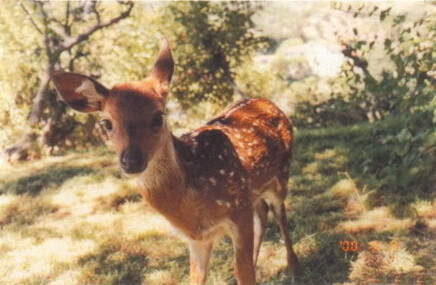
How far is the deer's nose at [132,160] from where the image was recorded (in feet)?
10.3

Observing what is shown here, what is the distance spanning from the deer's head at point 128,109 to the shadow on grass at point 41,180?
192 inches

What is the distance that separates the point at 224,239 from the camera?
19.3 feet

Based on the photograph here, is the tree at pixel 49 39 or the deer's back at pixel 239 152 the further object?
the tree at pixel 49 39

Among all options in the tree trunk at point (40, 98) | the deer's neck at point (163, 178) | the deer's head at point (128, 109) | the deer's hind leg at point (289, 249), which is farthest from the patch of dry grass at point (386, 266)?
the tree trunk at point (40, 98)

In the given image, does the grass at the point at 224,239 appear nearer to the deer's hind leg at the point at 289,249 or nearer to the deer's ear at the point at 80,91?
the deer's hind leg at the point at 289,249

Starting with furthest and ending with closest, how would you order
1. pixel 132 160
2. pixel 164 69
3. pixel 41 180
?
1. pixel 41 180
2. pixel 164 69
3. pixel 132 160

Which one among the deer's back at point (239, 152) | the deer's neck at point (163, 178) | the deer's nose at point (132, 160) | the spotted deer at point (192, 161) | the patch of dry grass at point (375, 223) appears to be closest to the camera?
the deer's nose at point (132, 160)

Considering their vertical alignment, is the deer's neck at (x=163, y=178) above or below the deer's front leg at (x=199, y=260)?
above

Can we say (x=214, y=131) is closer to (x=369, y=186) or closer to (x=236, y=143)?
(x=236, y=143)
